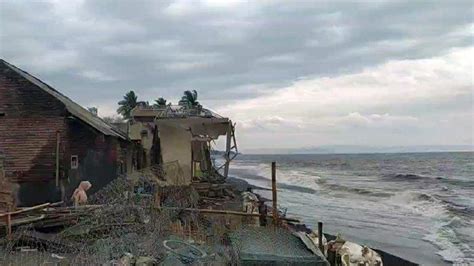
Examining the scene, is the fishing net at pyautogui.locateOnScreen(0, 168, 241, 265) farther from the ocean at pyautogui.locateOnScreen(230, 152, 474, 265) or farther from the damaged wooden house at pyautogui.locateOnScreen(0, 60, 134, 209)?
the ocean at pyautogui.locateOnScreen(230, 152, 474, 265)

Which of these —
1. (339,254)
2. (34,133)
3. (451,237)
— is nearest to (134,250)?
(339,254)

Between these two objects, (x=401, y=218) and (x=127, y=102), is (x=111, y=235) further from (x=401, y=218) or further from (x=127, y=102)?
(x=127, y=102)

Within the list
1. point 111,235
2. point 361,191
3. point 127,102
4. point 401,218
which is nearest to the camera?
point 111,235

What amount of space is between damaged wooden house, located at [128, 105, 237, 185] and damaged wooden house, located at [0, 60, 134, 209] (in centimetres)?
385

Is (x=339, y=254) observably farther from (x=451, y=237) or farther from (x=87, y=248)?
(x=451, y=237)

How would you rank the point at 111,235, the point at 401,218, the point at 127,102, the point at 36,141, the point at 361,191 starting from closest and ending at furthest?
the point at 111,235
the point at 36,141
the point at 401,218
the point at 361,191
the point at 127,102

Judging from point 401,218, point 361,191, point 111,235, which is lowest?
point 401,218

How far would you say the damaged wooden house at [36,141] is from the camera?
17250 mm

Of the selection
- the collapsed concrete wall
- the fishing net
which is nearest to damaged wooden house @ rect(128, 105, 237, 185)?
the collapsed concrete wall

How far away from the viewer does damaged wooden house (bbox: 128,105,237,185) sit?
22.8 metres

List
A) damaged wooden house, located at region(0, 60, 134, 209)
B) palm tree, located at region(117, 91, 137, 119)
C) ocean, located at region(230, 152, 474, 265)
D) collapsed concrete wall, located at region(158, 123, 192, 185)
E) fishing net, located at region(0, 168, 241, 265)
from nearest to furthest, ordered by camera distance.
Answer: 1. fishing net, located at region(0, 168, 241, 265)
2. damaged wooden house, located at region(0, 60, 134, 209)
3. ocean, located at region(230, 152, 474, 265)
4. collapsed concrete wall, located at region(158, 123, 192, 185)
5. palm tree, located at region(117, 91, 137, 119)

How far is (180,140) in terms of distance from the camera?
24.7 m

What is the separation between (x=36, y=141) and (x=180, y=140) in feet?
27.3

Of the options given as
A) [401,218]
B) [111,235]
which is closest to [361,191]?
[401,218]
